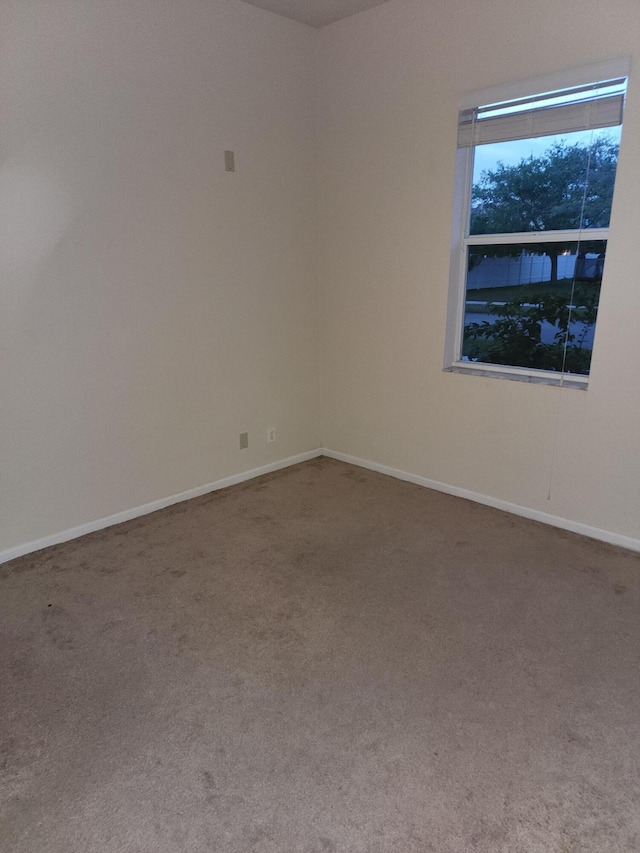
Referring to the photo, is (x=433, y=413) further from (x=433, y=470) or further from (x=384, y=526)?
(x=384, y=526)

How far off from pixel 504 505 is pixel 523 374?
78cm

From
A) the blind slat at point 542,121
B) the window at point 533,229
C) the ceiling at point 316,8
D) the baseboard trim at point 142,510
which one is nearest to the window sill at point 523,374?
the window at point 533,229

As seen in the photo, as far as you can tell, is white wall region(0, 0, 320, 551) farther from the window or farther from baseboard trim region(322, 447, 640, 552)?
the window

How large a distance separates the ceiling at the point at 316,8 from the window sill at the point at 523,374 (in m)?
2.15

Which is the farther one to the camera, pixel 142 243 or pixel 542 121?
pixel 142 243

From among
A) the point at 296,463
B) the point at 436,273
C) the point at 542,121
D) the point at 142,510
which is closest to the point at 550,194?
the point at 542,121

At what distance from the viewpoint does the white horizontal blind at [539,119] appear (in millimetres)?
2545

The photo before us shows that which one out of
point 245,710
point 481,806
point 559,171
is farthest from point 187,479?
point 559,171

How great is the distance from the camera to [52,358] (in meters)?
2.75

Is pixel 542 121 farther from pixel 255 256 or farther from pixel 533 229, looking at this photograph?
pixel 255 256

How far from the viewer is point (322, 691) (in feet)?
6.28

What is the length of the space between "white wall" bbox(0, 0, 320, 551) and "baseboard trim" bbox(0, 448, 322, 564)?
0.05m

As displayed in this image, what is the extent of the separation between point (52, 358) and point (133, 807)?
204 cm

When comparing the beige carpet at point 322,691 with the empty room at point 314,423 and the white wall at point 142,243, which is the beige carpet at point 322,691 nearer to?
→ the empty room at point 314,423
